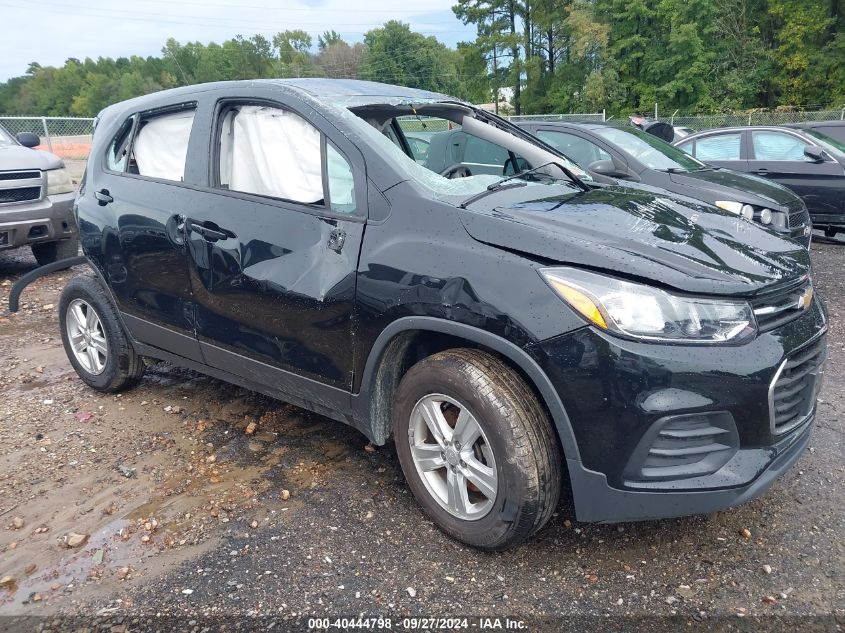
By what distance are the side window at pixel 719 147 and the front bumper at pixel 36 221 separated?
8583mm

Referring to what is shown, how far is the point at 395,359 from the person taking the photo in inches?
107

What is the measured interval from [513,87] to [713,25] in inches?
645

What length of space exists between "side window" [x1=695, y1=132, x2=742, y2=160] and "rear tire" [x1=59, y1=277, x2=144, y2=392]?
338 inches

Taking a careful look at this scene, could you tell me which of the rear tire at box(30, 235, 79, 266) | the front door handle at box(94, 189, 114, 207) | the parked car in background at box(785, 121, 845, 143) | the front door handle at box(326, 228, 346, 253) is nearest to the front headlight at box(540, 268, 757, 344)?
the front door handle at box(326, 228, 346, 253)

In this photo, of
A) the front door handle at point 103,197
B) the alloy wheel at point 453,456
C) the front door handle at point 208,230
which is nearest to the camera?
the alloy wheel at point 453,456

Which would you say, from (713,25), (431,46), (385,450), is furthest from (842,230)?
(431,46)

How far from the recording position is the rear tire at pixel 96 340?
155 inches

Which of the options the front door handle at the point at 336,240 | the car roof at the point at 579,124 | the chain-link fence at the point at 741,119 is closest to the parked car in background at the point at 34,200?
the car roof at the point at 579,124

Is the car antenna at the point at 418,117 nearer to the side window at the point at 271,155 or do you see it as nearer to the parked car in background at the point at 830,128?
the side window at the point at 271,155

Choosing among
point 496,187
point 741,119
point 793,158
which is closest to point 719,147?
point 793,158

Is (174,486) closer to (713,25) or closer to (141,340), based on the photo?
(141,340)

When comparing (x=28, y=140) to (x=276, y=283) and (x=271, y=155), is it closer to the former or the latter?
(x=271, y=155)

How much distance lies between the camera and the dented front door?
8.95 ft

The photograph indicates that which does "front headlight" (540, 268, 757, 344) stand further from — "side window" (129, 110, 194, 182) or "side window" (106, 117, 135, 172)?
"side window" (106, 117, 135, 172)
